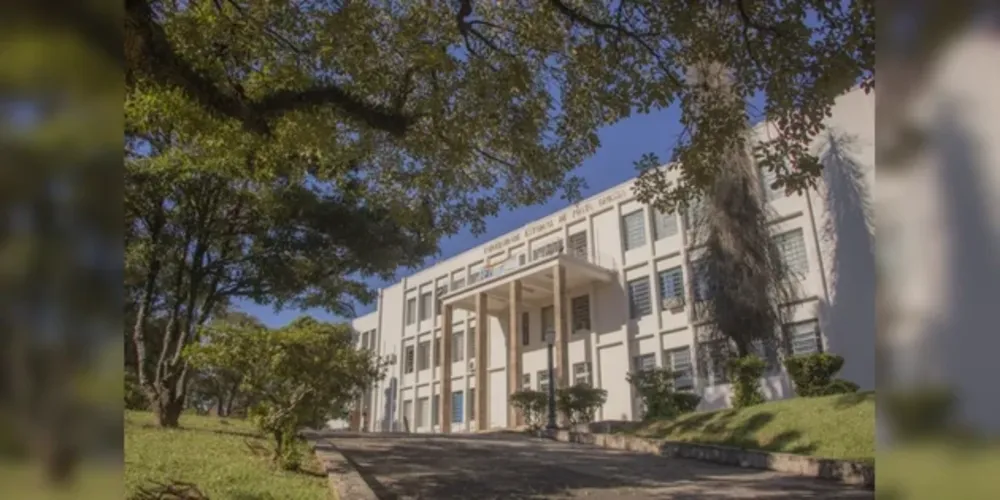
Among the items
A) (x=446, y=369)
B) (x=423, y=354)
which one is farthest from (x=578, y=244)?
(x=423, y=354)

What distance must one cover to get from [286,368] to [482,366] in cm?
1986

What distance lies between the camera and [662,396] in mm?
17984

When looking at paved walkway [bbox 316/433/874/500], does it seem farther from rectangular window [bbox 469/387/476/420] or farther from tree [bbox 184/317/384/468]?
rectangular window [bbox 469/387/476/420]

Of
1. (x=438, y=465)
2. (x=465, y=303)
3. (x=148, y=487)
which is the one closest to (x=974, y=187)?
(x=148, y=487)

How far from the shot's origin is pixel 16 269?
2.84ft

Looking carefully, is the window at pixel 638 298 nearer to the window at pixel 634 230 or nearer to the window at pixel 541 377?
the window at pixel 634 230

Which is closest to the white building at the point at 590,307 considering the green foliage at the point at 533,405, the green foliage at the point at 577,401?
the green foliage at the point at 577,401

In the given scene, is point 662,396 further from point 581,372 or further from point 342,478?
point 342,478

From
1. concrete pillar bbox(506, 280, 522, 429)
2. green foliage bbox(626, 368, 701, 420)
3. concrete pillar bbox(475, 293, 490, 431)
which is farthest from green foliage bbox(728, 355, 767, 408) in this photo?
concrete pillar bbox(475, 293, 490, 431)

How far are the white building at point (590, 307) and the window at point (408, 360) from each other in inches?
3.7

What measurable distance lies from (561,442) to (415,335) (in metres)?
19.2

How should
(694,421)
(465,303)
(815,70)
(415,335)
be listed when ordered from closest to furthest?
(815,70)
(694,421)
(465,303)
(415,335)

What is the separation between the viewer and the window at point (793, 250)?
1939 centimetres

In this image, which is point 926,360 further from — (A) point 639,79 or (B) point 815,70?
(A) point 639,79
